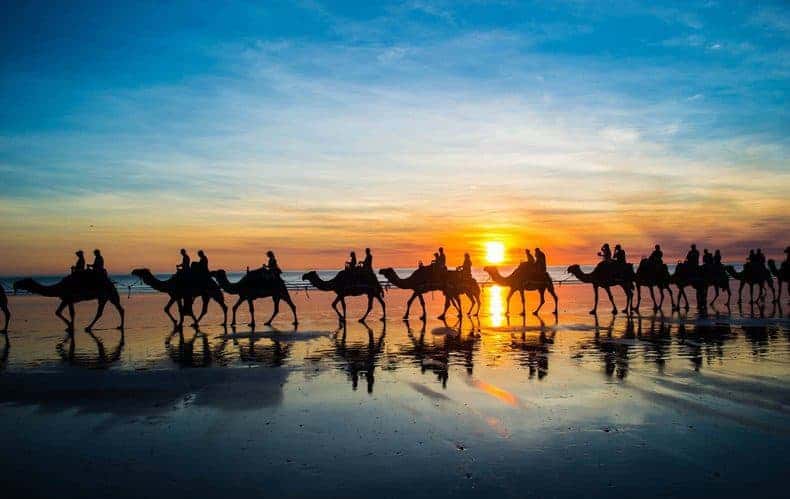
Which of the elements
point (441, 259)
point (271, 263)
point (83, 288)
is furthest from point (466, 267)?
point (83, 288)

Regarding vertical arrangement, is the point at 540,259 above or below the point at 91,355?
above

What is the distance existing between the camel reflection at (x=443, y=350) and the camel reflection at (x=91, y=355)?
6671 mm

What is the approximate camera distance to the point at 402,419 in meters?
8.22

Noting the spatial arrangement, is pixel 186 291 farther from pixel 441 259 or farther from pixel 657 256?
pixel 657 256

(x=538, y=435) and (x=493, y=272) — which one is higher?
(x=493, y=272)

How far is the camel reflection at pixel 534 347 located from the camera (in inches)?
470

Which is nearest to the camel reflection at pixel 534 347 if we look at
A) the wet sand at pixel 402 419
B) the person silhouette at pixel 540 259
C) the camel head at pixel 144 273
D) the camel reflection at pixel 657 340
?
the wet sand at pixel 402 419

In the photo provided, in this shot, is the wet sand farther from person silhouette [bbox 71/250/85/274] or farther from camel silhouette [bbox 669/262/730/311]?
camel silhouette [bbox 669/262/730/311]

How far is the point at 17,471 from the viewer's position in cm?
638

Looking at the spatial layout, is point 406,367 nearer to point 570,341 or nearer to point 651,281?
point 570,341

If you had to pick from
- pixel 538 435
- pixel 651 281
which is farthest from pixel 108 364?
pixel 651 281

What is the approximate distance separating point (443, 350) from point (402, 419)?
674cm

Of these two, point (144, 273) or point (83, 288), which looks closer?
point (83, 288)

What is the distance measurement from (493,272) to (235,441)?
71.1 feet
